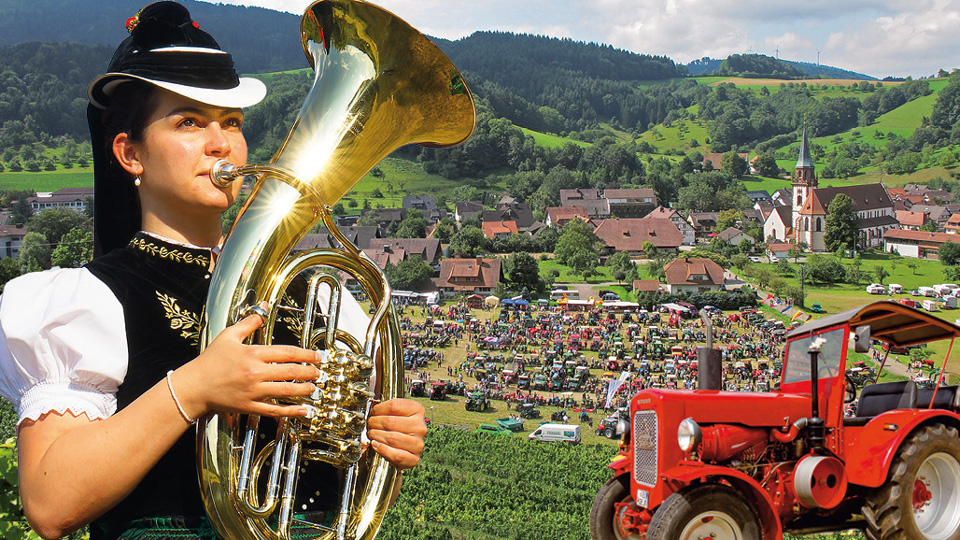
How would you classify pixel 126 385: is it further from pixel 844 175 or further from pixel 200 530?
pixel 844 175

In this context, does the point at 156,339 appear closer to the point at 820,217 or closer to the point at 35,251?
the point at 35,251

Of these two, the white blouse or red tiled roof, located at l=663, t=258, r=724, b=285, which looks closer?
the white blouse

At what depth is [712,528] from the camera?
19.7 feet

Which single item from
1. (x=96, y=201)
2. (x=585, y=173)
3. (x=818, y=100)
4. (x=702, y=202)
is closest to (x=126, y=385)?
(x=96, y=201)

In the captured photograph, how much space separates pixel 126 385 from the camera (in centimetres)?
197

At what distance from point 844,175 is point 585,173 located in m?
38.8

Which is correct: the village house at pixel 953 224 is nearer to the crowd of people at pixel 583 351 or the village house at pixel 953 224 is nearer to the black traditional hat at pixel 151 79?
the crowd of people at pixel 583 351

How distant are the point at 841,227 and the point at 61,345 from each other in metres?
76.2

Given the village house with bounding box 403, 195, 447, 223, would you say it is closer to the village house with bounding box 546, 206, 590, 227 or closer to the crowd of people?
the village house with bounding box 546, 206, 590, 227

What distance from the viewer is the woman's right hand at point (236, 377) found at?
1.76 meters

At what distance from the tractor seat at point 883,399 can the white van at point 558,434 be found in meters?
17.9

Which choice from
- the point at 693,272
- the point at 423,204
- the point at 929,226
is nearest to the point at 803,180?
the point at 929,226

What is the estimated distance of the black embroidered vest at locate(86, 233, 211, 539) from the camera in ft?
6.55

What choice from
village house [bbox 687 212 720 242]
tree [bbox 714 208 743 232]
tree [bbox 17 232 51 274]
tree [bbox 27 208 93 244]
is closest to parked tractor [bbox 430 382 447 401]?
tree [bbox 17 232 51 274]
